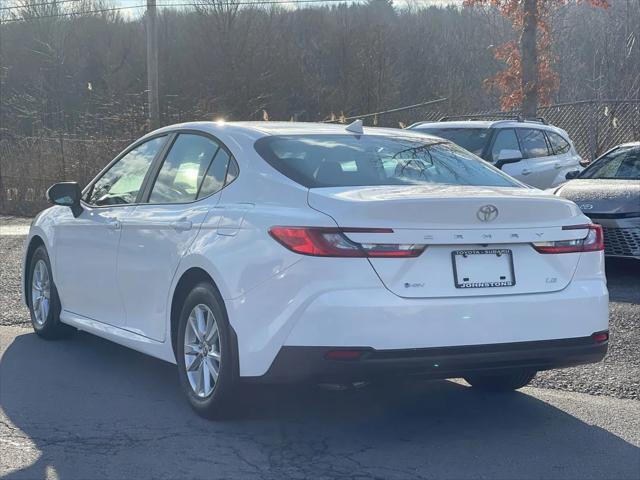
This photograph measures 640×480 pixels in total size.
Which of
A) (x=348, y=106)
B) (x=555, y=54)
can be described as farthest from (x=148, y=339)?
(x=348, y=106)

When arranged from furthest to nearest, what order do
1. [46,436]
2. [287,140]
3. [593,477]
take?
[287,140] → [46,436] → [593,477]

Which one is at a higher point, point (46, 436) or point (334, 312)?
point (334, 312)

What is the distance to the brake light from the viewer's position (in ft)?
14.9

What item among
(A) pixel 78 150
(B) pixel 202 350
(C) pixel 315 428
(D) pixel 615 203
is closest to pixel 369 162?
(B) pixel 202 350

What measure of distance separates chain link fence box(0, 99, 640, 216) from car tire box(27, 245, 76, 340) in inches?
536

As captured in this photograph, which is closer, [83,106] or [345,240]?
[345,240]

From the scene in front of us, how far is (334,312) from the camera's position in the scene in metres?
4.50

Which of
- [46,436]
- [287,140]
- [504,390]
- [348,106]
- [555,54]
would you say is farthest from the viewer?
[348,106]

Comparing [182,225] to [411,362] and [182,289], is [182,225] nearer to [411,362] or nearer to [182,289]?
[182,289]

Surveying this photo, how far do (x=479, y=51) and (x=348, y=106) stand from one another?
6.66 m

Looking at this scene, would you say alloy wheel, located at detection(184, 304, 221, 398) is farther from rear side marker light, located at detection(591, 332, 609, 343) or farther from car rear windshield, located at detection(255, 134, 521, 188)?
rear side marker light, located at detection(591, 332, 609, 343)

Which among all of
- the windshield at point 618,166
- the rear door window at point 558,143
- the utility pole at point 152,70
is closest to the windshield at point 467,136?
the rear door window at point 558,143

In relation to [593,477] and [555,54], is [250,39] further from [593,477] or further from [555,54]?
[593,477]

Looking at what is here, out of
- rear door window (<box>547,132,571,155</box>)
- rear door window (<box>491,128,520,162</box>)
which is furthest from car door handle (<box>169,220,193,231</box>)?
rear door window (<box>547,132,571,155</box>)
